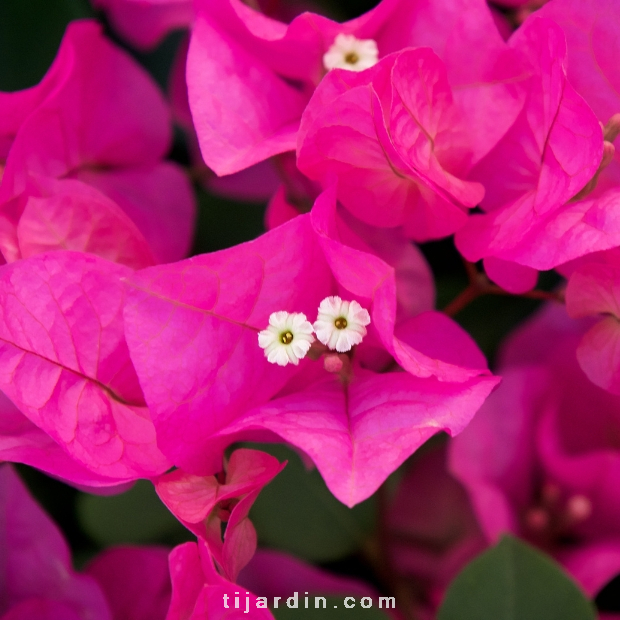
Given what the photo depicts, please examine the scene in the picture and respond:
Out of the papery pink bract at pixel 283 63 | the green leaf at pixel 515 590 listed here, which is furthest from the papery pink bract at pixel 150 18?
the green leaf at pixel 515 590

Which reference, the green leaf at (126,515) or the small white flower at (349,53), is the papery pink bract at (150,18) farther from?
the green leaf at (126,515)

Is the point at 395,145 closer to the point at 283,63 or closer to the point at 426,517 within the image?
the point at 283,63

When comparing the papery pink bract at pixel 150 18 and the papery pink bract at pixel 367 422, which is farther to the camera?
the papery pink bract at pixel 150 18

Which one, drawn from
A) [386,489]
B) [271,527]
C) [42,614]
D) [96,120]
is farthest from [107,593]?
[96,120]

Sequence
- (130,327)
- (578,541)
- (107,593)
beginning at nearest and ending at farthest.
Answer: (130,327), (107,593), (578,541)

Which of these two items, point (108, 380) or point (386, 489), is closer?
point (108, 380)

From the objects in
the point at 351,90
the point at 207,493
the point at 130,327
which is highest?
the point at 351,90

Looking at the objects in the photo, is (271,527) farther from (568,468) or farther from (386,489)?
(568,468)
